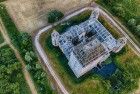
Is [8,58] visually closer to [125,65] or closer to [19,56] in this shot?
[19,56]

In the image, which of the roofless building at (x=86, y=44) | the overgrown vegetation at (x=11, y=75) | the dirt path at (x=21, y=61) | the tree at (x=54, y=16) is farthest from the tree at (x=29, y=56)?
the tree at (x=54, y=16)

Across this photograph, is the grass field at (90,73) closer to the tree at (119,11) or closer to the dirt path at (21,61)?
the dirt path at (21,61)

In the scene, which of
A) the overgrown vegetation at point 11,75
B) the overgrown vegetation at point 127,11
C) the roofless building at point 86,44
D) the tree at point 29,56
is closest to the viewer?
the roofless building at point 86,44

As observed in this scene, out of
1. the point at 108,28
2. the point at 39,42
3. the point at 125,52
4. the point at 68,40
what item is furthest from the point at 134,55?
the point at 39,42

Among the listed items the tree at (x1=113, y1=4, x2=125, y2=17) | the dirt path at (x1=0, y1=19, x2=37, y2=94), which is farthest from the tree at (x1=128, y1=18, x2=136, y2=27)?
the dirt path at (x1=0, y1=19, x2=37, y2=94)

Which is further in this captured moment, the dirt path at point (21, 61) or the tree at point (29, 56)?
the tree at point (29, 56)
